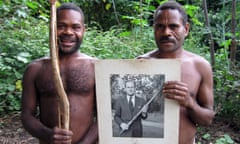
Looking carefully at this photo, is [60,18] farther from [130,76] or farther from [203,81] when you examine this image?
[203,81]

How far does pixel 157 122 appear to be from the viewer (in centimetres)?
125

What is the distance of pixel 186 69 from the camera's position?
4.73 feet

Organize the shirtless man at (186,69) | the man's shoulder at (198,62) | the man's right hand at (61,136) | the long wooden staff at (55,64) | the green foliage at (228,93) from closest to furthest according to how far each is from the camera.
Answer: the long wooden staff at (55,64) < the man's right hand at (61,136) < the shirtless man at (186,69) < the man's shoulder at (198,62) < the green foliage at (228,93)

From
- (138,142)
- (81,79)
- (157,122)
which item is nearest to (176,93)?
(157,122)

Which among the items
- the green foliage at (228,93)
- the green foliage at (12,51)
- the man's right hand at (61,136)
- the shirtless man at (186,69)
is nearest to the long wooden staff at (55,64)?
the man's right hand at (61,136)

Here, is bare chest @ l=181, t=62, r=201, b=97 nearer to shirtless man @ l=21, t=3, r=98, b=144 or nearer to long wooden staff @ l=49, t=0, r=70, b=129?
shirtless man @ l=21, t=3, r=98, b=144

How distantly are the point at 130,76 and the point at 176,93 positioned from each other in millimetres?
181

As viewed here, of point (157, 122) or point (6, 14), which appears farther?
point (6, 14)

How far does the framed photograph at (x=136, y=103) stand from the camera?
121cm

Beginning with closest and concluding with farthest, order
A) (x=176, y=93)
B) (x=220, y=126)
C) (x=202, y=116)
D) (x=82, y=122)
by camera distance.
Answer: (x=176, y=93)
(x=202, y=116)
(x=82, y=122)
(x=220, y=126)

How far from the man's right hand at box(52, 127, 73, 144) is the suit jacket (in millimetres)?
191

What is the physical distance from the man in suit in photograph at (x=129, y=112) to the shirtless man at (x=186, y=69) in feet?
0.62

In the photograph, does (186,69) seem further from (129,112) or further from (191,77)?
(129,112)

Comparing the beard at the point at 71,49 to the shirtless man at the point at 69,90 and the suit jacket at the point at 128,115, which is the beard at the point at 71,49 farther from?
the suit jacket at the point at 128,115
